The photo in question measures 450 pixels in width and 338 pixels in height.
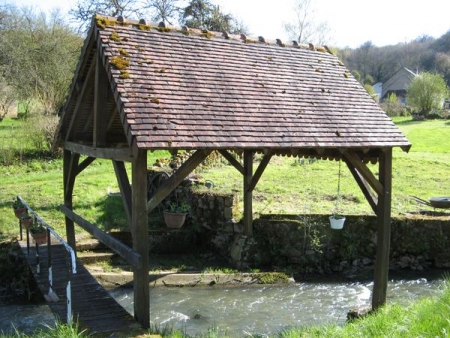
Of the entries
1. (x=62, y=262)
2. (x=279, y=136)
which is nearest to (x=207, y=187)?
(x=62, y=262)

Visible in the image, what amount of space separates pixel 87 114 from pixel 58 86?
14.8 m

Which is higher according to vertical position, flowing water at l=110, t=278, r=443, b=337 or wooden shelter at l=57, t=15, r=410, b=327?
wooden shelter at l=57, t=15, r=410, b=327

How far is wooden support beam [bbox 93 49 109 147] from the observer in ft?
21.8

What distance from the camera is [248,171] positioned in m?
10.9

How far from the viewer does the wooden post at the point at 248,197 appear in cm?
1074

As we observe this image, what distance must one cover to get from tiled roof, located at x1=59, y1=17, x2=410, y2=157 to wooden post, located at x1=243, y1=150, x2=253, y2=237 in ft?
9.86

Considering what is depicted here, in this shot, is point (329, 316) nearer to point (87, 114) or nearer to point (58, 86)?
point (87, 114)

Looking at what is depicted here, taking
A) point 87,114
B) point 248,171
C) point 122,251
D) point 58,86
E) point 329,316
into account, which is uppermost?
point 58,86

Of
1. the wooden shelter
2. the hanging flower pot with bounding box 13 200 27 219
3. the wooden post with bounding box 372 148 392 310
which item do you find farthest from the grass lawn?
the wooden post with bounding box 372 148 392 310

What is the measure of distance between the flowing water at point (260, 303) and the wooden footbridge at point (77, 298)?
5.22 feet

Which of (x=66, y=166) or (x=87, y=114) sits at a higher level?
(x=87, y=114)

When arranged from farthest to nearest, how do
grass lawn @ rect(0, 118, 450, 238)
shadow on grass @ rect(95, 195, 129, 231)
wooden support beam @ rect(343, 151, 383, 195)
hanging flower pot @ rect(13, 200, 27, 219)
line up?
1. grass lawn @ rect(0, 118, 450, 238)
2. shadow on grass @ rect(95, 195, 129, 231)
3. hanging flower pot @ rect(13, 200, 27, 219)
4. wooden support beam @ rect(343, 151, 383, 195)

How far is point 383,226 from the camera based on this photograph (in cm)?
769

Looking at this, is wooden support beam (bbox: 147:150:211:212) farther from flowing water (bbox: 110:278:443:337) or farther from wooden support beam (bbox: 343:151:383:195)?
flowing water (bbox: 110:278:443:337)
